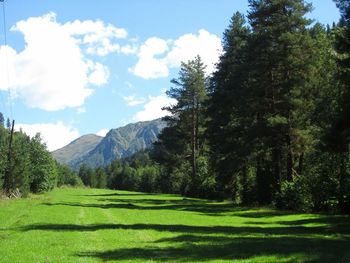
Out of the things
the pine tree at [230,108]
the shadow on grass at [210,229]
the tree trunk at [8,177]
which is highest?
the pine tree at [230,108]

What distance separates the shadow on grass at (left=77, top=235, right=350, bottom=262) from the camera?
597 inches

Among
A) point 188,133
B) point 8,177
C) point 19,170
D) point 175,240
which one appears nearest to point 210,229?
point 175,240

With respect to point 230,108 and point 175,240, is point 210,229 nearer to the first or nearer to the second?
point 175,240

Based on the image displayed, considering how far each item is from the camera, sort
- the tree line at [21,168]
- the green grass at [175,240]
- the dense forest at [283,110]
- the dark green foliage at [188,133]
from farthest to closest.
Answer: the dark green foliage at [188,133]
the tree line at [21,168]
the dense forest at [283,110]
the green grass at [175,240]

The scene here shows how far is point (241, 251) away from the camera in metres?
16.6

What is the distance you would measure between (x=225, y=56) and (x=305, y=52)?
54.4 ft

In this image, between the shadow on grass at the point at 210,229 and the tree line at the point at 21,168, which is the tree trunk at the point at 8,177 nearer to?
the tree line at the point at 21,168

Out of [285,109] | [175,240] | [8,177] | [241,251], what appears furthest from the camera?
[8,177]

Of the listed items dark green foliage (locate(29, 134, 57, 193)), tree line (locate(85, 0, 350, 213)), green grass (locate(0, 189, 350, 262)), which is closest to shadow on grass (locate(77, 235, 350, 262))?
green grass (locate(0, 189, 350, 262))

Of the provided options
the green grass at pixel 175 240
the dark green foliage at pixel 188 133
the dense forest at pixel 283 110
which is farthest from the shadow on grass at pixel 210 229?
the dark green foliage at pixel 188 133

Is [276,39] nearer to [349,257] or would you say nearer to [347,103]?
[347,103]

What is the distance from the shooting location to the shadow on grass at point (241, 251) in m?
15.2

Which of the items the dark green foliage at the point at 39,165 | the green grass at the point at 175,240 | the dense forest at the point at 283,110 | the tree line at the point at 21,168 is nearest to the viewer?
the green grass at the point at 175,240

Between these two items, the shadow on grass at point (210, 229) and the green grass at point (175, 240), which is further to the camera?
the shadow on grass at point (210, 229)
